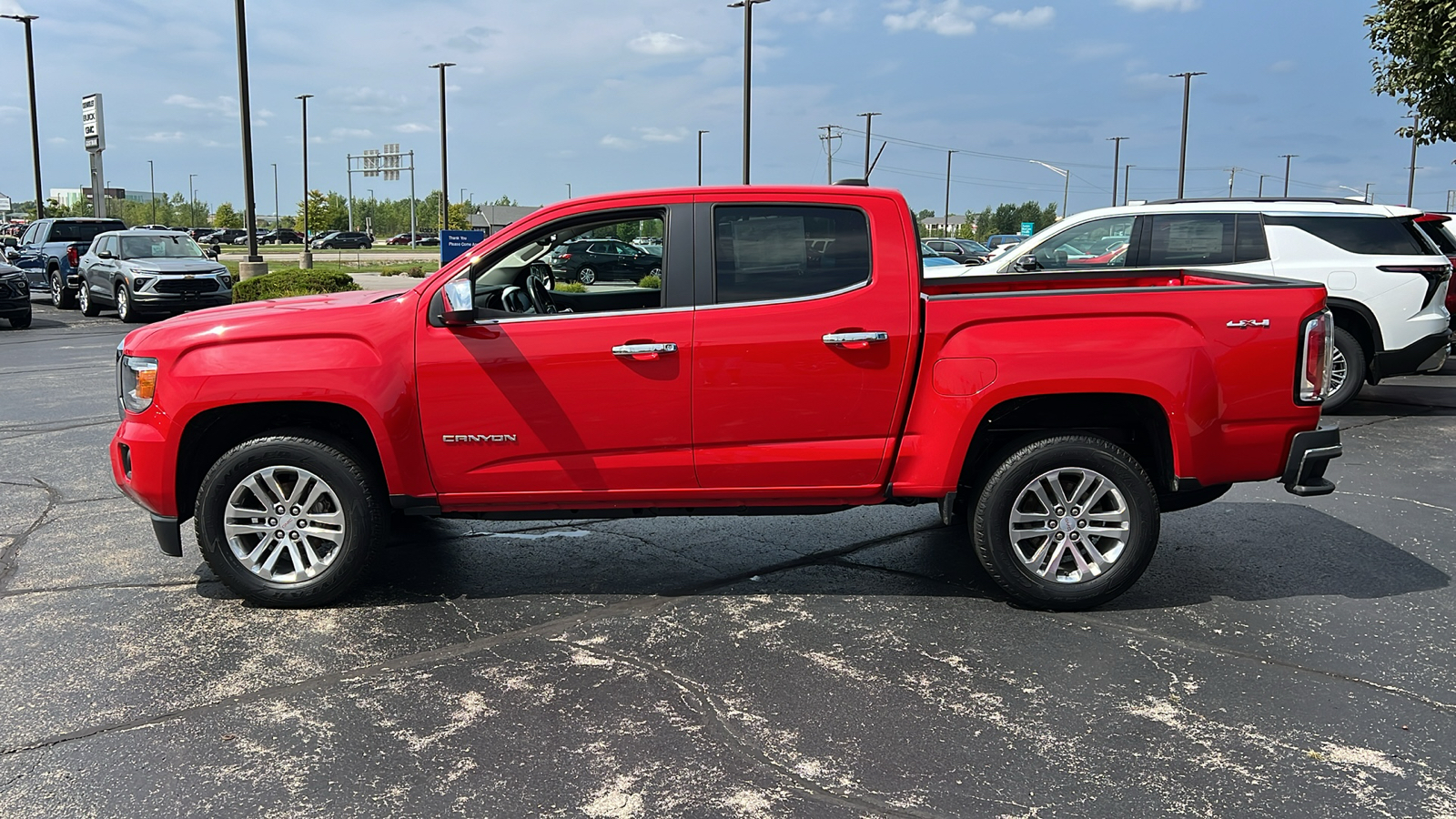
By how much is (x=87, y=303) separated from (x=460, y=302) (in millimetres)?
20538

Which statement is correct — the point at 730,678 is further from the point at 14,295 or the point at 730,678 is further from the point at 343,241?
the point at 343,241

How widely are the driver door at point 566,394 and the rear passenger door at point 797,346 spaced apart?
0.12m

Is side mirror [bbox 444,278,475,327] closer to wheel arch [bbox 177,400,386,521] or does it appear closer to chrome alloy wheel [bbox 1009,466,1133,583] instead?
wheel arch [bbox 177,400,386,521]

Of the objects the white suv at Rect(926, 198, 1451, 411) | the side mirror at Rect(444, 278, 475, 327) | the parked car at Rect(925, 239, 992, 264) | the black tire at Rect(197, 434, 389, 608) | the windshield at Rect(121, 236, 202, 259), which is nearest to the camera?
the side mirror at Rect(444, 278, 475, 327)

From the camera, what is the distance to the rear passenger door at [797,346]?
16.2 ft

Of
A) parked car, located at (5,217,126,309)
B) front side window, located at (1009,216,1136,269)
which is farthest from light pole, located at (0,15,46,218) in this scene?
front side window, located at (1009,216,1136,269)

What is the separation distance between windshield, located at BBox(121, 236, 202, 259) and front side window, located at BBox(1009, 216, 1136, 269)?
54.4 ft

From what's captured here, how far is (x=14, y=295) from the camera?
64.3ft

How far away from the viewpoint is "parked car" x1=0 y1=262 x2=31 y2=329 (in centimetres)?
1952

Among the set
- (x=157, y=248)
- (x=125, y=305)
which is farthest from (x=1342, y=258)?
(x=157, y=248)

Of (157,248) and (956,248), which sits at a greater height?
(956,248)

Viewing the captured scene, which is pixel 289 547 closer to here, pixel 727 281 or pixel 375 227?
pixel 727 281

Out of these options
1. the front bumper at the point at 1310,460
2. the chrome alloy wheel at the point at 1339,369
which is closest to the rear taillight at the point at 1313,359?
the front bumper at the point at 1310,460

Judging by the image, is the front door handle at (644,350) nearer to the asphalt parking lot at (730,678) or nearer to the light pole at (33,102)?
the asphalt parking lot at (730,678)
